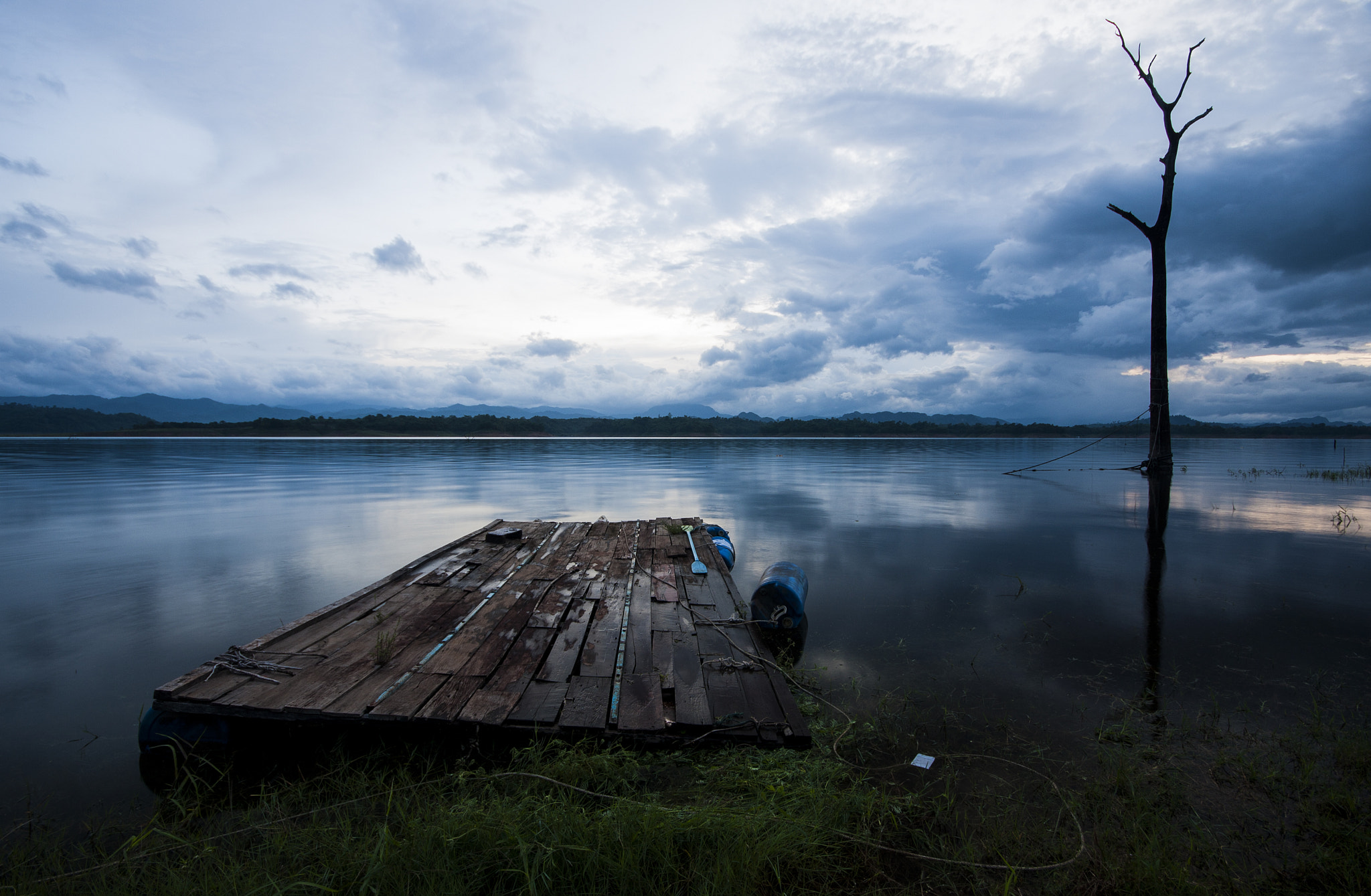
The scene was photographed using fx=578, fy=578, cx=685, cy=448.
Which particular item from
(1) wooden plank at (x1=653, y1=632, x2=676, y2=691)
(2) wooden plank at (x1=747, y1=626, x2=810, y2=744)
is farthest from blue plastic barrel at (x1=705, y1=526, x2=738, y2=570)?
(2) wooden plank at (x1=747, y1=626, x2=810, y2=744)

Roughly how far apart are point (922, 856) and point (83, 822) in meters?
4.86

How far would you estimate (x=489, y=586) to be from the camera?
700 cm

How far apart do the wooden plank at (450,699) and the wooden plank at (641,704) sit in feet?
3.61

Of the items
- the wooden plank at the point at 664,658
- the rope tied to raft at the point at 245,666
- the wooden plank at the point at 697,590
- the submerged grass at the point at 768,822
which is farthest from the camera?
the wooden plank at the point at 697,590

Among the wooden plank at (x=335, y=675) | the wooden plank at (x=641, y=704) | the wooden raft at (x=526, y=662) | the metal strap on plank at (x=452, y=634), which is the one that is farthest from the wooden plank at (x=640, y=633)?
the wooden plank at (x=335, y=675)

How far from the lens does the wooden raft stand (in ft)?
12.9

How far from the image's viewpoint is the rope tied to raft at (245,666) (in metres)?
4.36

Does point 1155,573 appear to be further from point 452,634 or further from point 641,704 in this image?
point 452,634

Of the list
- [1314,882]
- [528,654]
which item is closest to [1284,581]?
[1314,882]

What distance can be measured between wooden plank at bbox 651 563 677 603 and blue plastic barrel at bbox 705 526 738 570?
1118mm

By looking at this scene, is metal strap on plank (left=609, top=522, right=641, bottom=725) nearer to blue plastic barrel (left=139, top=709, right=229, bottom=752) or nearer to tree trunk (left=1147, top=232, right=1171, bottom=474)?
blue plastic barrel (left=139, top=709, right=229, bottom=752)

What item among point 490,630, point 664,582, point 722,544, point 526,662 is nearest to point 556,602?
point 490,630

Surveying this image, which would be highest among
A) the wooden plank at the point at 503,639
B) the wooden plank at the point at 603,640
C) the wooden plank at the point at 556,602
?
the wooden plank at the point at 503,639

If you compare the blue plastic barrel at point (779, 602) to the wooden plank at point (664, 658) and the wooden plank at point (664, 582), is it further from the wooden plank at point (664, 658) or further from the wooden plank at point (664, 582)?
the wooden plank at point (664, 658)
